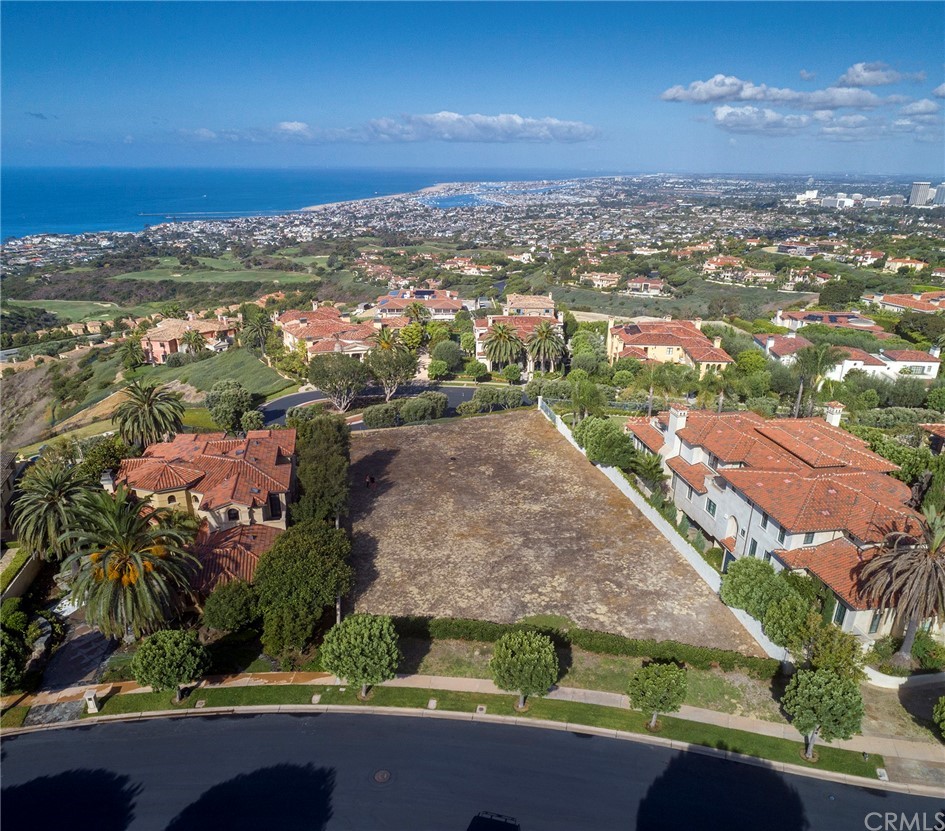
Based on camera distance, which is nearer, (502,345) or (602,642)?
(602,642)

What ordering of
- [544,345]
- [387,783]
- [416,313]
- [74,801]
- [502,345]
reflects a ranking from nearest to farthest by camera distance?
1. [74,801]
2. [387,783]
3. [544,345]
4. [502,345]
5. [416,313]

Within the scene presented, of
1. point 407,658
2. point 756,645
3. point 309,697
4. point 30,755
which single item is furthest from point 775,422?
point 30,755

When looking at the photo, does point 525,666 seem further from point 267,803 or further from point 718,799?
point 267,803

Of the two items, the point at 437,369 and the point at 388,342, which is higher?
the point at 388,342

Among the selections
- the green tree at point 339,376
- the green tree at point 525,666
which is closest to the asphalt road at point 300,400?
the green tree at point 339,376

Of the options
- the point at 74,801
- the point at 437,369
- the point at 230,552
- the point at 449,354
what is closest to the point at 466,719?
A: the point at 74,801

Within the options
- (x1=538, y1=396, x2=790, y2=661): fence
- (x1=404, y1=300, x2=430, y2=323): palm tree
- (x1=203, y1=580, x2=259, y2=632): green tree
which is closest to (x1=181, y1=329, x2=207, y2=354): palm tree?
(x1=404, y1=300, x2=430, y2=323): palm tree
